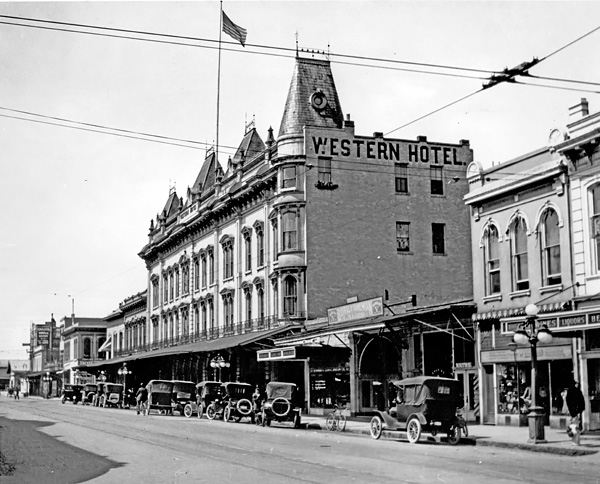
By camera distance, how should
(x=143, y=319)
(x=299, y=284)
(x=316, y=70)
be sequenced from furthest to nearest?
(x=143, y=319) → (x=316, y=70) → (x=299, y=284)

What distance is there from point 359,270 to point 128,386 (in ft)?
115

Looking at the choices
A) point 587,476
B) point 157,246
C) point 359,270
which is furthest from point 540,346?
point 157,246

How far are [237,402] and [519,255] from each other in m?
14.9

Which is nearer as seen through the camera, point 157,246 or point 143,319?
point 157,246

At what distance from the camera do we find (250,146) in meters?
58.9

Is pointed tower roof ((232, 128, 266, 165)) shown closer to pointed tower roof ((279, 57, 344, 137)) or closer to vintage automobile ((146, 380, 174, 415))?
pointed tower roof ((279, 57, 344, 137))

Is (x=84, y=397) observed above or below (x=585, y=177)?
below

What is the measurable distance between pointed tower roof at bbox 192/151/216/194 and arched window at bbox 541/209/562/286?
40.0 metres

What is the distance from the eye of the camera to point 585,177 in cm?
2489

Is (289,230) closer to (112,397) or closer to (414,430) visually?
(414,430)

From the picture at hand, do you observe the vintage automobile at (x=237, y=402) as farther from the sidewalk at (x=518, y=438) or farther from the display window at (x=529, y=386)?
the display window at (x=529, y=386)

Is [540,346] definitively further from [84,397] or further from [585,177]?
[84,397]

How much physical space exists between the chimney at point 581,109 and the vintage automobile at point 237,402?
57.9 ft

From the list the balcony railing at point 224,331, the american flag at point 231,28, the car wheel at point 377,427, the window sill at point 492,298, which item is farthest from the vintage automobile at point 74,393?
the american flag at point 231,28
